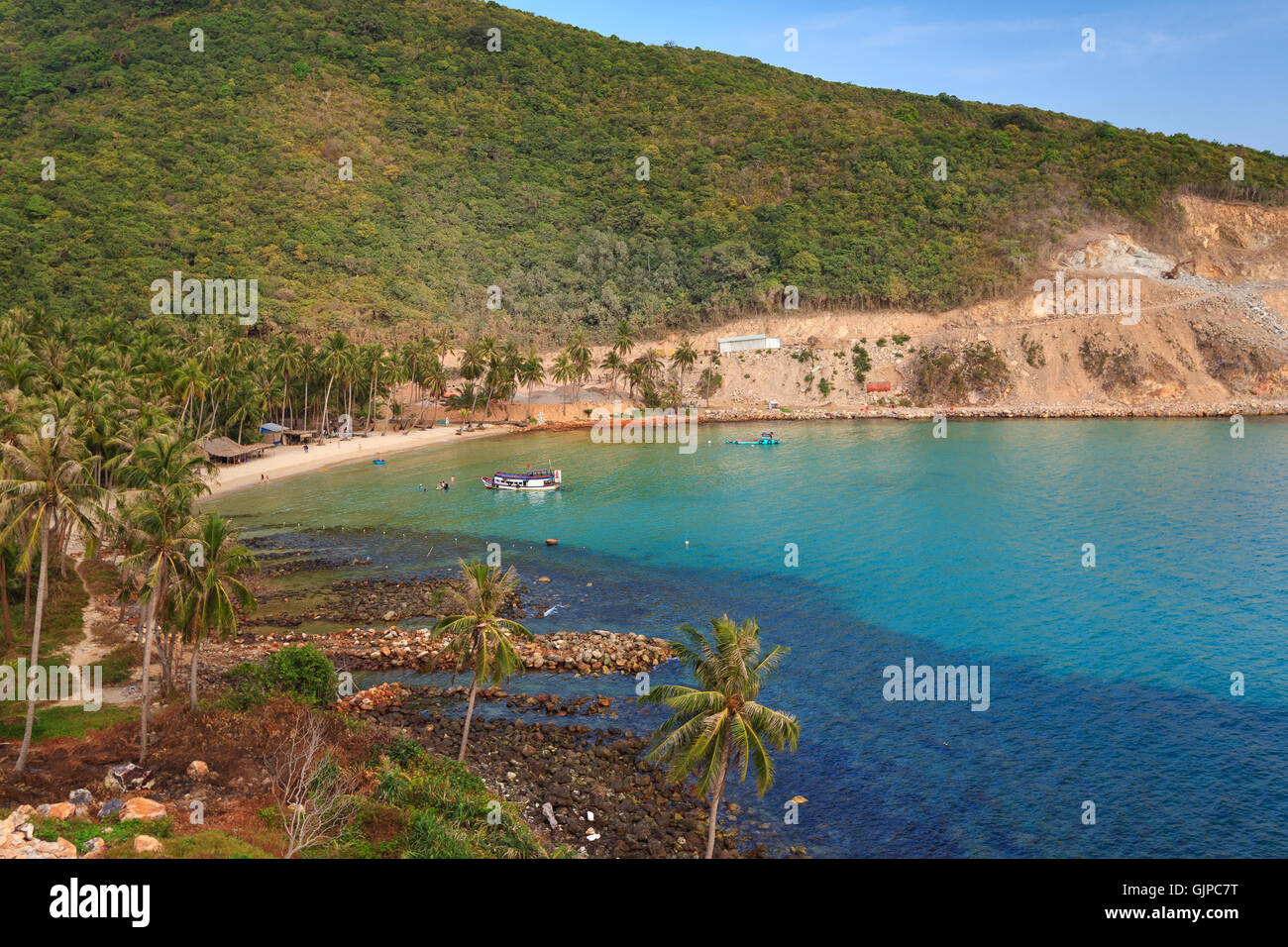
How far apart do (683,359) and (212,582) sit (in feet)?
398

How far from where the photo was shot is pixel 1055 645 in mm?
46344

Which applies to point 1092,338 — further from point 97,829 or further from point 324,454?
point 97,829

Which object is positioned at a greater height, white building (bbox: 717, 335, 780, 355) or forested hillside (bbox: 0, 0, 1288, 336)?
forested hillside (bbox: 0, 0, 1288, 336)

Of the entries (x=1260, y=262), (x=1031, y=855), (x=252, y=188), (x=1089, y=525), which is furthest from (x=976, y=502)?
(x=252, y=188)

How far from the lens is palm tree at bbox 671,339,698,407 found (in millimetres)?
150000

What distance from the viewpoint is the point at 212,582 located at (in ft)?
113

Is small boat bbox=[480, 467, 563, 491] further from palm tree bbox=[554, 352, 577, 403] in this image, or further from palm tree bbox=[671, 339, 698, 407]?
palm tree bbox=[671, 339, 698, 407]

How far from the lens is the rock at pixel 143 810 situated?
86.2 feet

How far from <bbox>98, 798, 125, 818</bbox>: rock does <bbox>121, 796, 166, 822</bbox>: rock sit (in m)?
0.15

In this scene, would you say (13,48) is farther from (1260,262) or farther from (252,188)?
(1260,262)

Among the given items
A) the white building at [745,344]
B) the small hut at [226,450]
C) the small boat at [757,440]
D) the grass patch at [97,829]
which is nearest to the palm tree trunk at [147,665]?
the grass patch at [97,829]

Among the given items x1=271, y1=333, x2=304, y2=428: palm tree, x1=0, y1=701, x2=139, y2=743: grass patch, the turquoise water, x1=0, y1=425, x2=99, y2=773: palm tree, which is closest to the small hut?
the turquoise water

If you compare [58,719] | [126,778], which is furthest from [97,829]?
[58,719]

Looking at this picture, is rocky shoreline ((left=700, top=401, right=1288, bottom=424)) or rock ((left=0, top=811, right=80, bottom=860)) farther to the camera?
rocky shoreline ((left=700, top=401, right=1288, bottom=424))
